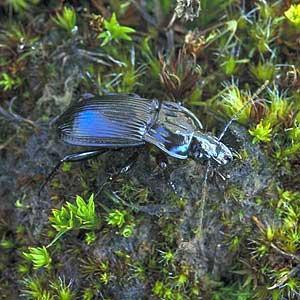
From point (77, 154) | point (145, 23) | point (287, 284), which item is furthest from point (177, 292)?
point (145, 23)

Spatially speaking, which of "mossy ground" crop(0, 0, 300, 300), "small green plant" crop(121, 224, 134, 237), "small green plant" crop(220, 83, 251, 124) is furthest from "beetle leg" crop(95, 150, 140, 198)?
"small green plant" crop(220, 83, 251, 124)

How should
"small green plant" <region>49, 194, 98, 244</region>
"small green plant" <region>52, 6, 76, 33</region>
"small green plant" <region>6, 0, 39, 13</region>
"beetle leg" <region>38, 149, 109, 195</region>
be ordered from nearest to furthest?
"small green plant" <region>49, 194, 98, 244</region> → "beetle leg" <region>38, 149, 109, 195</region> → "small green plant" <region>52, 6, 76, 33</region> → "small green plant" <region>6, 0, 39, 13</region>

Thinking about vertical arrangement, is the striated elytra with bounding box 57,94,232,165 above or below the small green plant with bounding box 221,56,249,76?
below

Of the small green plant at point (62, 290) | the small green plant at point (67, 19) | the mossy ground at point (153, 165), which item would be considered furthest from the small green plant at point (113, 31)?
the small green plant at point (62, 290)

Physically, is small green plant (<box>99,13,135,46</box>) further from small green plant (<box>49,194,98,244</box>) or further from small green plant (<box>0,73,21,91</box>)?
small green plant (<box>49,194,98,244</box>)

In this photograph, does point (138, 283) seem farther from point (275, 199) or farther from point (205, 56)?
point (205, 56)

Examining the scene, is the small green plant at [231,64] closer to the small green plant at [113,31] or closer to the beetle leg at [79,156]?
the small green plant at [113,31]
